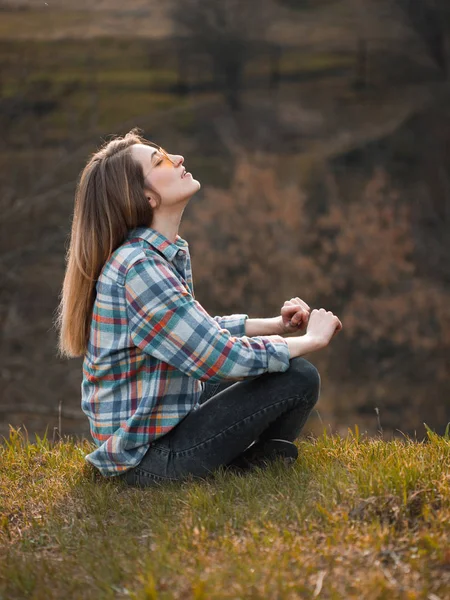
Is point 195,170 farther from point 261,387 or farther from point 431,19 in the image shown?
point 261,387

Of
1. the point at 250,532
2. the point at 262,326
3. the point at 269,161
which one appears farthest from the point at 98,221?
the point at 269,161

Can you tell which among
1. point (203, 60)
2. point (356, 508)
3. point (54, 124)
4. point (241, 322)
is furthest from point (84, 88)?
point (356, 508)

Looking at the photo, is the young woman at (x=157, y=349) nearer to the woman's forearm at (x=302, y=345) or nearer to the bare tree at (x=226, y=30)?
the woman's forearm at (x=302, y=345)

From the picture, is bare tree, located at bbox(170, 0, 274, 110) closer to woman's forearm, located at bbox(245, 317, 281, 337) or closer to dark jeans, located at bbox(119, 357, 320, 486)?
woman's forearm, located at bbox(245, 317, 281, 337)

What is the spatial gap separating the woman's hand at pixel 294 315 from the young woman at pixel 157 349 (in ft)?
0.55

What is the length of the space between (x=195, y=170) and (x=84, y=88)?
1.83m

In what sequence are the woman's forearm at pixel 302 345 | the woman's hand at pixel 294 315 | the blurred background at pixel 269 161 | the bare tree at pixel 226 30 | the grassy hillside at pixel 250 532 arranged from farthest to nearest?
the bare tree at pixel 226 30 < the blurred background at pixel 269 161 < the woman's hand at pixel 294 315 < the woman's forearm at pixel 302 345 < the grassy hillside at pixel 250 532

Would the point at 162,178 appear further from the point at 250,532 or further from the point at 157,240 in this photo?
the point at 250,532

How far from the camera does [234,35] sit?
10984 mm

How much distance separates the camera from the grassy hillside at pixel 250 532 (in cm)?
171

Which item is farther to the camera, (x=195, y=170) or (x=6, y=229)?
(x=195, y=170)

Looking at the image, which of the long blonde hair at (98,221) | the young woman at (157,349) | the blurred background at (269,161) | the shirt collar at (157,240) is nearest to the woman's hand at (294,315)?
the young woman at (157,349)

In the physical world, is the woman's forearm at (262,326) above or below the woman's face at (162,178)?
below

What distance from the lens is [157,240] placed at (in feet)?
8.14
